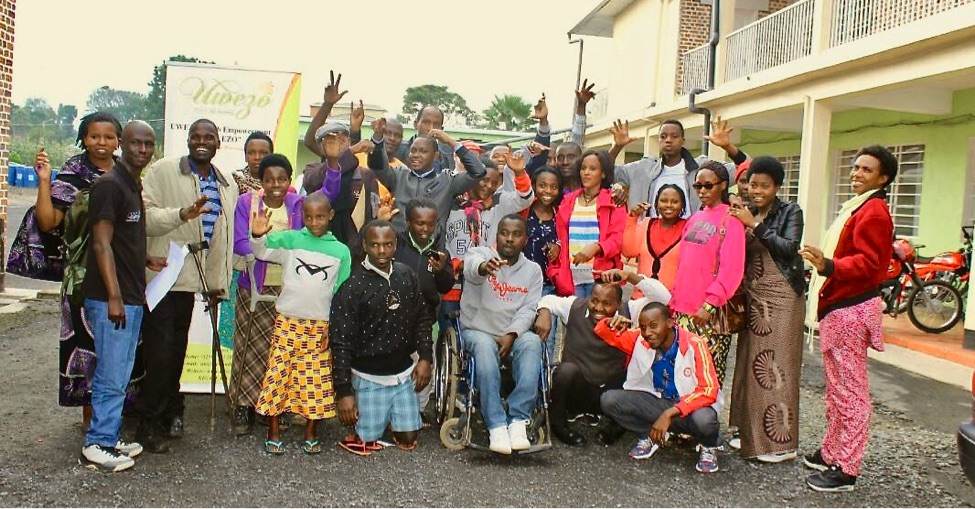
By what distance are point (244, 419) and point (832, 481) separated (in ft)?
10.7

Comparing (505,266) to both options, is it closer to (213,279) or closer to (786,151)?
(213,279)

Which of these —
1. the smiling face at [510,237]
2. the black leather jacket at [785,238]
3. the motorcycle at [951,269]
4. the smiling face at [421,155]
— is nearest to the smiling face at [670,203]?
the black leather jacket at [785,238]

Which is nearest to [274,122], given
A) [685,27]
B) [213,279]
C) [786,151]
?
[213,279]

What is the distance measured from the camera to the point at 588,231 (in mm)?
5363

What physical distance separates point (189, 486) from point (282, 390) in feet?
2.52

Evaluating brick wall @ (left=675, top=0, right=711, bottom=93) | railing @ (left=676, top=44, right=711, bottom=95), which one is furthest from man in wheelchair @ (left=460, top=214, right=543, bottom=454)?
brick wall @ (left=675, top=0, right=711, bottom=93)

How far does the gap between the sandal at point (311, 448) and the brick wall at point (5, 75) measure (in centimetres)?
637

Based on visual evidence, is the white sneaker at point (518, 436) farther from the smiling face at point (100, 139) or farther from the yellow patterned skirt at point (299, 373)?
the smiling face at point (100, 139)

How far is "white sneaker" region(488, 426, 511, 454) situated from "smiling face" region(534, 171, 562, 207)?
1588 millimetres

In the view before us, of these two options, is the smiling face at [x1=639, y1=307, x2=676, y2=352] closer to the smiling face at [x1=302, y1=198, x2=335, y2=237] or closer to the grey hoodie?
the grey hoodie

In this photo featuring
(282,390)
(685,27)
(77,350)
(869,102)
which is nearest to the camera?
(77,350)

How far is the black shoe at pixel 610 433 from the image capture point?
4.90m

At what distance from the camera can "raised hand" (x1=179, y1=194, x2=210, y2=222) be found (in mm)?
4145

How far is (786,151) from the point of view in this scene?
51.9ft
